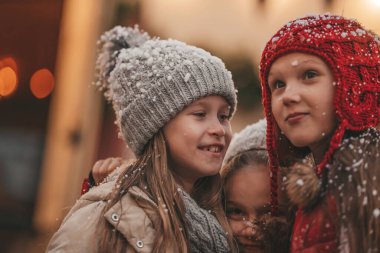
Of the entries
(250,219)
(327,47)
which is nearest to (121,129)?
(250,219)

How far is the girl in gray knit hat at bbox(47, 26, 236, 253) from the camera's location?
220cm

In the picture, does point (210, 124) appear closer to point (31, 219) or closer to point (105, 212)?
point (105, 212)

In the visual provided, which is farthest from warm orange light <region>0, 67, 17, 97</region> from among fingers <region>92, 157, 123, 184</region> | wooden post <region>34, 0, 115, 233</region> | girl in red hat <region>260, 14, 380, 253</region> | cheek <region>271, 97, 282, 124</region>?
cheek <region>271, 97, 282, 124</region>

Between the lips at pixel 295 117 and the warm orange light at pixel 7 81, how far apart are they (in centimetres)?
457

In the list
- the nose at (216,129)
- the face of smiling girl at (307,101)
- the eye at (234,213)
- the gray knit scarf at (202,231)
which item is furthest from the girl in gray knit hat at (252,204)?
the face of smiling girl at (307,101)

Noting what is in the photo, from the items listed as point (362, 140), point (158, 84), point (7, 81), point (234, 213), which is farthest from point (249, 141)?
point (7, 81)

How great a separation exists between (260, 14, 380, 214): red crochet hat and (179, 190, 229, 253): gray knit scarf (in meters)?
0.53

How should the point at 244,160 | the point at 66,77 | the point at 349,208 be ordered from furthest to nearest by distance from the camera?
the point at 66,77, the point at 244,160, the point at 349,208

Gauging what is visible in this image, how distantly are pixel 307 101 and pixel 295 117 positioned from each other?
0.24 feet

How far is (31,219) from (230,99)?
4.09 m

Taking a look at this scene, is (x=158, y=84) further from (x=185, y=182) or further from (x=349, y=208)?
(x=349, y=208)

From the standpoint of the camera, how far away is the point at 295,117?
2.02m

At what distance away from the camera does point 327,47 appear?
79.6 inches

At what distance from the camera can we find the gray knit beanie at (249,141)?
280 cm
